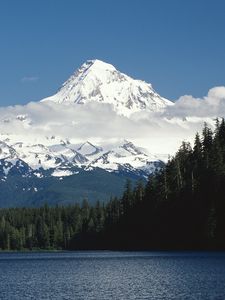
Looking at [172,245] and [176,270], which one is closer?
[176,270]

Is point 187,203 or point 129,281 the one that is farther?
point 187,203

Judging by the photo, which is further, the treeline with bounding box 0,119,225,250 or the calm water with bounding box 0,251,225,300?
the treeline with bounding box 0,119,225,250

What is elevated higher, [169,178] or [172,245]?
[169,178]

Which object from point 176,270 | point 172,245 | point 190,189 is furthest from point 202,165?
point 176,270

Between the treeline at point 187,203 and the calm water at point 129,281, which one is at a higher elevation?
the treeline at point 187,203

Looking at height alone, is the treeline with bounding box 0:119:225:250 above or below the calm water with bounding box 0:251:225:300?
above

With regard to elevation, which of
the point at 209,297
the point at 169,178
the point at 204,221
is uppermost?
the point at 169,178

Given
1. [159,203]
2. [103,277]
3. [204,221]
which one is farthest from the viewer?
[159,203]

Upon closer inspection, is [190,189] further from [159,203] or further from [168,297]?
[168,297]

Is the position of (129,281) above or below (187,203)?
below

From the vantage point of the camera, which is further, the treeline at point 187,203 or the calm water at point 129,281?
the treeline at point 187,203

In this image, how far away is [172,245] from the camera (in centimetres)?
16762

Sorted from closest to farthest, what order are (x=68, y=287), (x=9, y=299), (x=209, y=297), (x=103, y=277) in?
(x=209, y=297) < (x=9, y=299) < (x=68, y=287) < (x=103, y=277)

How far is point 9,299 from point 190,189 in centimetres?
9007
